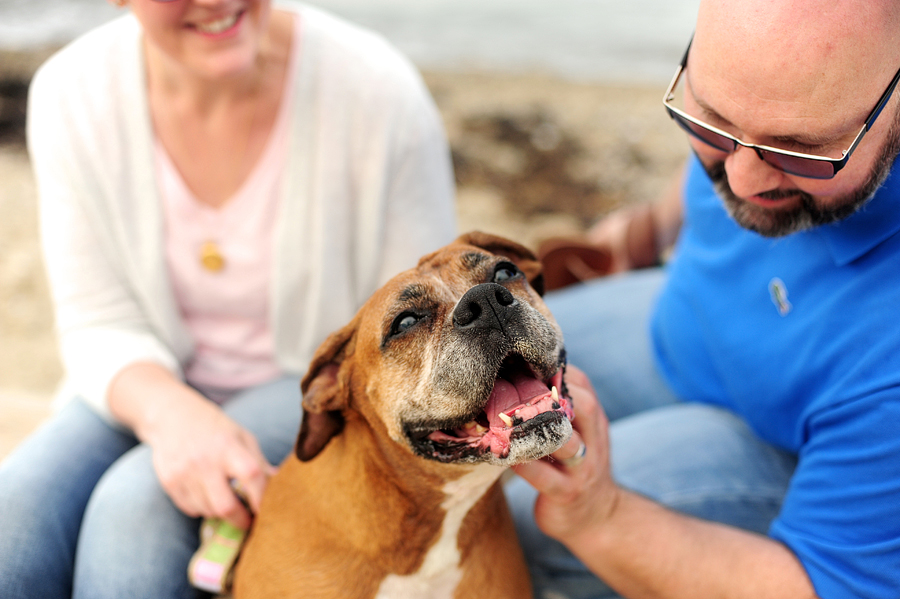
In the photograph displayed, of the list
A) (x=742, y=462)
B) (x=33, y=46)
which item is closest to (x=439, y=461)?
(x=742, y=462)

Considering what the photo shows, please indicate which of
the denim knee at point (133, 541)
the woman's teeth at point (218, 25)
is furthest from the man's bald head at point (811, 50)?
the denim knee at point (133, 541)

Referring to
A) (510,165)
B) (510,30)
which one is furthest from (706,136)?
(510,30)

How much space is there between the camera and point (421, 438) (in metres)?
1.72

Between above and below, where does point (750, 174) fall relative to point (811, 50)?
below

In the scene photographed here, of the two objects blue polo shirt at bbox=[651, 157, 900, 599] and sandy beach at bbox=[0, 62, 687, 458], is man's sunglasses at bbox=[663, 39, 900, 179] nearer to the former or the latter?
blue polo shirt at bbox=[651, 157, 900, 599]

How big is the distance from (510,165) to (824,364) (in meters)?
4.75

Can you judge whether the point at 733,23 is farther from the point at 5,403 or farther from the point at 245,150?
the point at 5,403

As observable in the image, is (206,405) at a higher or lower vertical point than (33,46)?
higher

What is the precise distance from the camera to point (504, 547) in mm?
2010

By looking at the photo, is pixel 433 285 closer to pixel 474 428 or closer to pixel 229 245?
pixel 474 428

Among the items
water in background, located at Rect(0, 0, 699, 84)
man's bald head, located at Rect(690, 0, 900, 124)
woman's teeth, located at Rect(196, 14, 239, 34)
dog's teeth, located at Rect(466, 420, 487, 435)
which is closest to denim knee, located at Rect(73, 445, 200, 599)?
dog's teeth, located at Rect(466, 420, 487, 435)

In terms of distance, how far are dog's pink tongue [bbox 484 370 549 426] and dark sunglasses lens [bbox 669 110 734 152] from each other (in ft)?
2.64

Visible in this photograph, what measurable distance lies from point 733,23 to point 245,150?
5.59 feet

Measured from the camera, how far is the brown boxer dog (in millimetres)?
1623
